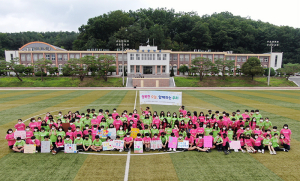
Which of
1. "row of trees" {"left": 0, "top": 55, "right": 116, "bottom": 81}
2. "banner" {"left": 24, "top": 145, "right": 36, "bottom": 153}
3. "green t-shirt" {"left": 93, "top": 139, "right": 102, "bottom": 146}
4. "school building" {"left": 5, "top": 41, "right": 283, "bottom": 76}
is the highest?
"school building" {"left": 5, "top": 41, "right": 283, "bottom": 76}

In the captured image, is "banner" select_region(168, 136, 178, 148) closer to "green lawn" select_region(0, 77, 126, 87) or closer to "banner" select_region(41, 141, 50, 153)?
"banner" select_region(41, 141, 50, 153)

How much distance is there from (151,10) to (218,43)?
4196 cm

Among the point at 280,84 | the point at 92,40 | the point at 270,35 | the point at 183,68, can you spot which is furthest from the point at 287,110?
the point at 270,35

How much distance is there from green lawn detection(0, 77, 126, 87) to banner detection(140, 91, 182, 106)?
3084 centimetres

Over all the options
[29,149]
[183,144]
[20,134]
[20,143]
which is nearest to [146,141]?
[183,144]

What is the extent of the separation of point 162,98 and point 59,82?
40378 millimetres

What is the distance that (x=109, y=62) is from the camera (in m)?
52.1

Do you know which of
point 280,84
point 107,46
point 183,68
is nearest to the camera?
point 280,84

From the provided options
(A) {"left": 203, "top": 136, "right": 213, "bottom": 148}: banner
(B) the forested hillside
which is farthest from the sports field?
(B) the forested hillside

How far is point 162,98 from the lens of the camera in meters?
17.1

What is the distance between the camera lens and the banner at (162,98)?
662 inches

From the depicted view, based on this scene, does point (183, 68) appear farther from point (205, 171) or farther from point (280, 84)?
point (205, 171)

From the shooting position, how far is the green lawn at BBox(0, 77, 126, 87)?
46.2 metres

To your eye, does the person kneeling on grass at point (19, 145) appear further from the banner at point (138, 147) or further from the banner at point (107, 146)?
the banner at point (138, 147)
